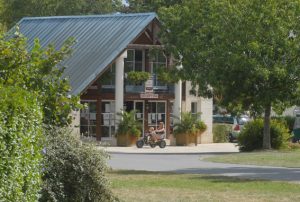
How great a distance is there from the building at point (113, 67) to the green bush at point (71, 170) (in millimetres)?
→ 29207

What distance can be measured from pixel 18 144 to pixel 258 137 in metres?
30.2

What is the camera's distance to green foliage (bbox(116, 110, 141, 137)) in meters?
43.4

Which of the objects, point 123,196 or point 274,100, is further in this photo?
point 274,100

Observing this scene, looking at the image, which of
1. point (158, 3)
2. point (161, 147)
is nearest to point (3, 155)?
point (161, 147)

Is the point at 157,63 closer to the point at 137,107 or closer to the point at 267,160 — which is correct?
the point at 137,107

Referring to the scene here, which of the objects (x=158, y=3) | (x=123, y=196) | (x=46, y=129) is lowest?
(x=123, y=196)

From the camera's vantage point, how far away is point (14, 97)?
→ 8773 millimetres

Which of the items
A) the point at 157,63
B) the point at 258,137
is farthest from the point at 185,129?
the point at 258,137

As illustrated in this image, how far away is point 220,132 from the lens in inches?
2096

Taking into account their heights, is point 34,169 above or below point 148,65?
below

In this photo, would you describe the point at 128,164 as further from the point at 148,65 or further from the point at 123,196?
the point at 148,65

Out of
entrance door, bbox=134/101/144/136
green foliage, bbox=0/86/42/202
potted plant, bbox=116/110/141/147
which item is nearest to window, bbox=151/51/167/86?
entrance door, bbox=134/101/144/136

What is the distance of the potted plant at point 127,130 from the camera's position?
4344 centimetres

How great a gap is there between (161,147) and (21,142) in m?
34.5
